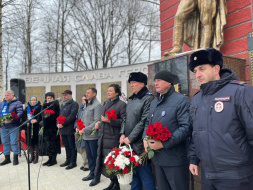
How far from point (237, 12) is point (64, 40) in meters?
17.8

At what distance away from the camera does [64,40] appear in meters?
19.9

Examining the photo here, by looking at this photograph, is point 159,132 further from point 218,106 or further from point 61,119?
point 61,119

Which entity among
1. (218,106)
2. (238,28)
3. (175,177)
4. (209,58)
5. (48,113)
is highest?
(238,28)

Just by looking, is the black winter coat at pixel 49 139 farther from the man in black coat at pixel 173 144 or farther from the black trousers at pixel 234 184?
the black trousers at pixel 234 184

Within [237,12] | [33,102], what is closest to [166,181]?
[237,12]

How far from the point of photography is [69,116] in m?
5.61

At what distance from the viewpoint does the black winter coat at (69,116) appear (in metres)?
5.57

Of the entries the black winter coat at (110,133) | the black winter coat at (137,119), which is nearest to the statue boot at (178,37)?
the black winter coat at (137,119)

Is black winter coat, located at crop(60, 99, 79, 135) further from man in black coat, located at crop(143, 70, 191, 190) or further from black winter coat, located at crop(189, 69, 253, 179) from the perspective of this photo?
black winter coat, located at crop(189, 69, 253, 179)

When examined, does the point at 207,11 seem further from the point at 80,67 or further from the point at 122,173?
the point at 80,67

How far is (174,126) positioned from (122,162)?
2.86 ft

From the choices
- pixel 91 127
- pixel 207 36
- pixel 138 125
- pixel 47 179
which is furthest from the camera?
pixel 47 179

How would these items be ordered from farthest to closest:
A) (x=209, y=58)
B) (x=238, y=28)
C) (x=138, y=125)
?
(x=238, y=28)
(x=138, y=125)
(x=209, y=58)

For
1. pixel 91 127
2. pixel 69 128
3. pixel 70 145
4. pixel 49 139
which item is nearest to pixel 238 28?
pixel 91 127
